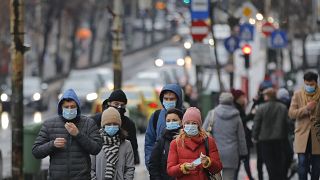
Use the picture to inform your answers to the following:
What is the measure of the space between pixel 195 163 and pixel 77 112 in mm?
1397

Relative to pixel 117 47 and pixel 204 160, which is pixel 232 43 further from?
pixel 204 160

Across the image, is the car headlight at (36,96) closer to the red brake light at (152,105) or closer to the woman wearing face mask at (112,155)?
the red brake light at (152,105)

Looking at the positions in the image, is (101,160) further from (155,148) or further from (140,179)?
(140,179)

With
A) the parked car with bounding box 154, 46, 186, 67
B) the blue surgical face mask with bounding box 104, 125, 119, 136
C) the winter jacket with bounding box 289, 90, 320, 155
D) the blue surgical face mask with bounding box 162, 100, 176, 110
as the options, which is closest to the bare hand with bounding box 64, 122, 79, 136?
the blue surgical face mask with bounding box 104, 125, 119, 136

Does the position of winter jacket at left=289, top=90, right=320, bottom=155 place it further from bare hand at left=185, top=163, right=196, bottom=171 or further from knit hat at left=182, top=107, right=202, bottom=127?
bare hand at left=185, top=163, right=196, bottom=171

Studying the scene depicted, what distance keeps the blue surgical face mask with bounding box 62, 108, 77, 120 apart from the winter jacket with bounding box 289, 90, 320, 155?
4.92 meters

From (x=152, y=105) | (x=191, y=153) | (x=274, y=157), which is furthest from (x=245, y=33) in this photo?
(x=191, y=153)

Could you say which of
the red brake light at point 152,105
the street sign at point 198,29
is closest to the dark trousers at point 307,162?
the street sign at point 198,29

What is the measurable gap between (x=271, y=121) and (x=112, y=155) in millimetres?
6372

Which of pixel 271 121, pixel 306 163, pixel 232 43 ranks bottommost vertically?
pixel 306 163

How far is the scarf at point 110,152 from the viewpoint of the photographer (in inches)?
522

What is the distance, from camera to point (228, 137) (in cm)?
1728

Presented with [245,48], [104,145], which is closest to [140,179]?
[104,145]

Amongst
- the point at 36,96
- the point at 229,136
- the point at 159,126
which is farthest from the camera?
the point at 36,96
